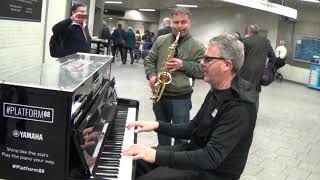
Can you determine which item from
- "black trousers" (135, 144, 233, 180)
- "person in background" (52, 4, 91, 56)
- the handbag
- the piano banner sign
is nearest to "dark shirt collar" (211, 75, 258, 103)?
"black trousers" (135, 144, 233, 180)

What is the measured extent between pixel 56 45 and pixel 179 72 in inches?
63.0

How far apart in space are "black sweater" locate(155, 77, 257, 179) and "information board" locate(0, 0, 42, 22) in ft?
5.76

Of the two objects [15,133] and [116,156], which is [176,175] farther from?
[15,133]

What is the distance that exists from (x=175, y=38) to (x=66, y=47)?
4.84 feet

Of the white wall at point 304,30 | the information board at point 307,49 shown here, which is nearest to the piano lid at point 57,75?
the information board at point 307,49

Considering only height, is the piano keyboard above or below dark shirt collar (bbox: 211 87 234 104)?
below

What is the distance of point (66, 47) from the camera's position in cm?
456

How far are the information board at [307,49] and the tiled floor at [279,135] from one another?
5915 millimetres

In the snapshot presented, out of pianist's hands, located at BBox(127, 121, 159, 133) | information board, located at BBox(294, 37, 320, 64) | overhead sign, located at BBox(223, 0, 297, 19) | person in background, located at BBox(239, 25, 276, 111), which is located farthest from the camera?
information board, located at BBox(294, 37, 320, 64)

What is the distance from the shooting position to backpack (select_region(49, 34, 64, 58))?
447cm

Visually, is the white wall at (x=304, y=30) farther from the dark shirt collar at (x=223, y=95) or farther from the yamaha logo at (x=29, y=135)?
the yamaha logo at (x=29, y=135)

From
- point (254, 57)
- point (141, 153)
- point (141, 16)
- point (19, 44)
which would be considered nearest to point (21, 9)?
point (19, 44)

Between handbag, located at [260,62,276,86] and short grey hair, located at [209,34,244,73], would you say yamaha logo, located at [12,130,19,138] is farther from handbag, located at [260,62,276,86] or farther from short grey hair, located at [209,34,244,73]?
handbag, located at [260,62,276,86]

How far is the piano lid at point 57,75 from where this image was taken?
68.5 inches
